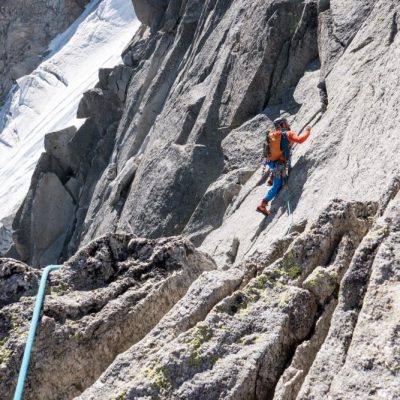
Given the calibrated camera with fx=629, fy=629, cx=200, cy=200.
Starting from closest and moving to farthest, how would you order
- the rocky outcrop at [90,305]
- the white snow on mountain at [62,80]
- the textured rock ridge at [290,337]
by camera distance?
1. the textured rock ridge at [290,337]
2. the rocky outcrop at [90,305]
3. the white snow on mountain at [62,80]

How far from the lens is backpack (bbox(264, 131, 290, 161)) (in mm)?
15664

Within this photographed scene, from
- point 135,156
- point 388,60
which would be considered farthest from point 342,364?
point 135,156

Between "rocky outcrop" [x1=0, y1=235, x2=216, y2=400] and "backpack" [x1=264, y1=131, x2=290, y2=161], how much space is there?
5.72 m

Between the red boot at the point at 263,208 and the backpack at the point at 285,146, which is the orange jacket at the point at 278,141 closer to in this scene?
the backpack at the point at 285,146

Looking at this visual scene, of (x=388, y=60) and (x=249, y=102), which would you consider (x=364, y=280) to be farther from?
(x=249, y=102)

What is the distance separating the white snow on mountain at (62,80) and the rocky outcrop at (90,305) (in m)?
39.2

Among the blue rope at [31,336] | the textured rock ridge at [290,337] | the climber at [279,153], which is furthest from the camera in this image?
the climber at [279,153]

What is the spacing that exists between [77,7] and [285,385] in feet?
214

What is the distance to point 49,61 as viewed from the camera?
196ft

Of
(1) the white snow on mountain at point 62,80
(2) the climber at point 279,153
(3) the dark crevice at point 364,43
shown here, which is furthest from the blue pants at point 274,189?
(1) the white snow on mountain at point 62,80

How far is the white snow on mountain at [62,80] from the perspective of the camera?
50.5 meters

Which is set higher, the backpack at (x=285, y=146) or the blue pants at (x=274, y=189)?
the backpack at (x=285, y=146)

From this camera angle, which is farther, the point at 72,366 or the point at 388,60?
the point at 388,60

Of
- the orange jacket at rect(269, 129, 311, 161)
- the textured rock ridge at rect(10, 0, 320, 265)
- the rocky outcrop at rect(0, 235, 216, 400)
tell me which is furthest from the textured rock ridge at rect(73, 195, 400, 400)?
the textured rock ridge at rect(10, 0, 320, 265)
